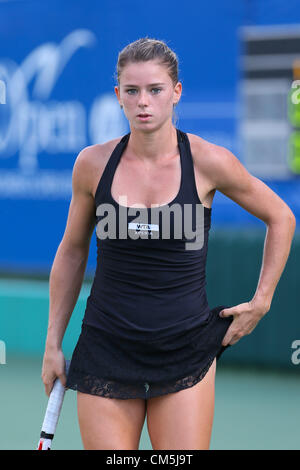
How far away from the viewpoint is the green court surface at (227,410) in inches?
176

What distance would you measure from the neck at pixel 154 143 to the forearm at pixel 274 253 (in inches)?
16.6

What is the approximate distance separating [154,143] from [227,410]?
315cm

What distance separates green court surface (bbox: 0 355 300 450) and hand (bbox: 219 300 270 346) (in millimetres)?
2036

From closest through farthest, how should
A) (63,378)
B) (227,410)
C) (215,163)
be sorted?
(215,163)
(63,378)
(227,410)

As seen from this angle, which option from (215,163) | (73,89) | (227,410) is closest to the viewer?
(215,163)

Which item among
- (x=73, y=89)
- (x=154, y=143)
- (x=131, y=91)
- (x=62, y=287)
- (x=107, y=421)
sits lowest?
(x=107, y=421)

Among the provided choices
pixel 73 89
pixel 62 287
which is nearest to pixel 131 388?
pixel 62 287

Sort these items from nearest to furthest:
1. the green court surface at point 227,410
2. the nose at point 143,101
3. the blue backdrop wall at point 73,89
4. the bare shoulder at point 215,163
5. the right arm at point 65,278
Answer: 1. the nose at point 143,101
2. the bare shoulder at point 215,163
3. the right arm at point 65,278
4. the green court surface at point 227,410
5. the blue backdrop wall at point 73,89

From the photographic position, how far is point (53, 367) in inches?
95.7

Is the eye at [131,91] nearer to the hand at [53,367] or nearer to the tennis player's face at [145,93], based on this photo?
the tennis player's face at [145,93]

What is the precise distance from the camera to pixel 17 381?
584 centimetres

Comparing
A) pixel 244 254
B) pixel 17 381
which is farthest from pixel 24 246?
pixel 244 254

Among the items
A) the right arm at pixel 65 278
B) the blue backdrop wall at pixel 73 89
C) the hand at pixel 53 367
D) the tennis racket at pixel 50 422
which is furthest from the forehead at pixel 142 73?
the blue backdrop wall at pixel 73 89

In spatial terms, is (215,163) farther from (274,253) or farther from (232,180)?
(274,253)
